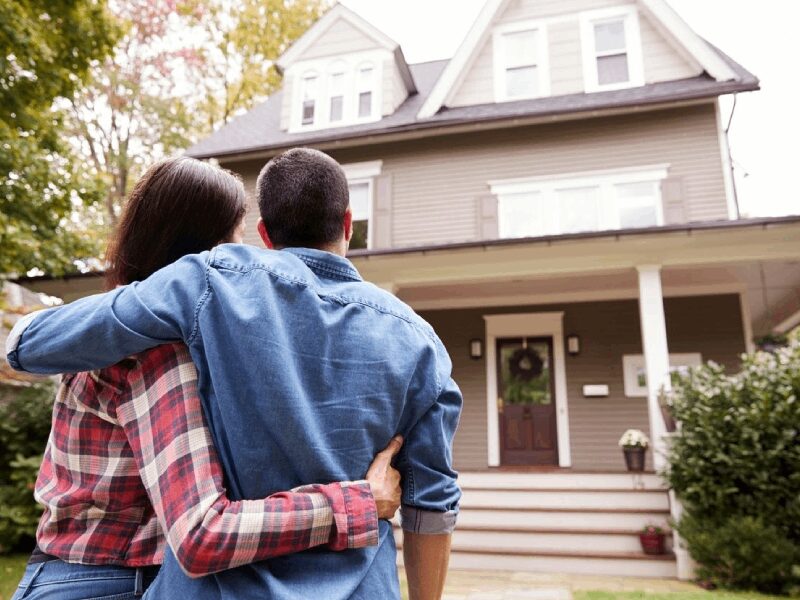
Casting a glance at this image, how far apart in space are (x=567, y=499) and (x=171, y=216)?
6.67 metres

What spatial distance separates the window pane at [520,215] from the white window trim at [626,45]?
216cm

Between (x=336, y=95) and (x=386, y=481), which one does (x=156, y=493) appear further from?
(x=336, y=95)

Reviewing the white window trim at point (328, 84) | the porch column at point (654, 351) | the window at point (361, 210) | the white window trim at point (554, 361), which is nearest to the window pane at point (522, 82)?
the white window trim at point (328, 84)

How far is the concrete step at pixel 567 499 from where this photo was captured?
Result: 6.62 meters

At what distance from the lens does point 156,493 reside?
927 mm

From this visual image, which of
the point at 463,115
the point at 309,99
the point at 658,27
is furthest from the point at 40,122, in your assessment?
the point at 658,27

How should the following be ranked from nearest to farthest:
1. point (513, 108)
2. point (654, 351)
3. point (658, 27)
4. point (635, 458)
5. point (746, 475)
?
point (746, 475) < point (654, 351) < point (635, 458) < point (658, 27) < point (513, 108)

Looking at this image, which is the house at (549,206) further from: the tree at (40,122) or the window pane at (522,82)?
the tree at (40,122)

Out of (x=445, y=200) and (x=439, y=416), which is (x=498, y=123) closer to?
(x=445, y=200)

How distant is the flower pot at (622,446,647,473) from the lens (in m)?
7.53

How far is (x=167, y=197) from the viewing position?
3.84 feet

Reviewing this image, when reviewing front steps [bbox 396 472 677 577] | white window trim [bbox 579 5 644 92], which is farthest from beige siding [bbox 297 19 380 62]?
front steps [bbox 396 472 677 577]

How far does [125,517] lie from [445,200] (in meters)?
9.34

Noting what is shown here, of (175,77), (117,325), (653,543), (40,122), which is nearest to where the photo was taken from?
(117,325)
